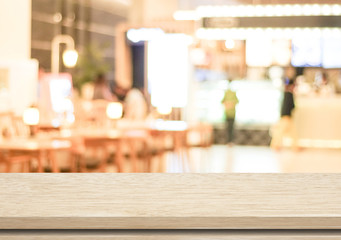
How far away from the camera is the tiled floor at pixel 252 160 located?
9.71m

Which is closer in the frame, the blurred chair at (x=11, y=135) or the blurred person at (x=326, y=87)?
the blurred chair at (x=11, y=135)

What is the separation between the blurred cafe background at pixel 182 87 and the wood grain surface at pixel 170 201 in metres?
5.17

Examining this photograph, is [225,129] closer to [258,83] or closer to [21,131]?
[258,83]

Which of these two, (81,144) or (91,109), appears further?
(91,109)

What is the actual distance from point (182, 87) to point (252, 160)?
9.91 ft

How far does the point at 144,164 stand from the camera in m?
8.60

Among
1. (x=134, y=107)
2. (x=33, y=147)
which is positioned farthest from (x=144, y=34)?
(x=33, y=147)

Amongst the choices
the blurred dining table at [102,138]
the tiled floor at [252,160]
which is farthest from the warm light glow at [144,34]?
the blurred dining table at [102,138]

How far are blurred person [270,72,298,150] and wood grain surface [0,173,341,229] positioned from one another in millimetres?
12776

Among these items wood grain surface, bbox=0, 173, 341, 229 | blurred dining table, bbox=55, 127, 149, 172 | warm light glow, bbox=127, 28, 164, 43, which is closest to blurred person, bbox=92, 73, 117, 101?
warm light glow, bbox=127, 28, 164, 43

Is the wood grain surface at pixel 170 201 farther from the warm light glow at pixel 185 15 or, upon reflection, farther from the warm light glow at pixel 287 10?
the warm light glow at pixel 185 15

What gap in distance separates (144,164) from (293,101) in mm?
5648

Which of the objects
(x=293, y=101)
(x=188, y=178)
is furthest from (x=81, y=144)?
(x=293, y=101)

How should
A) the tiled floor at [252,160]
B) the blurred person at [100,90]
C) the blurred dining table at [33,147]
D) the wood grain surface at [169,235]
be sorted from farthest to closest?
the blurred person at [100,90] < the tiled floor at [252,160] < the blurred dining table at [33,147] < the wood grain surface at [169,235]
